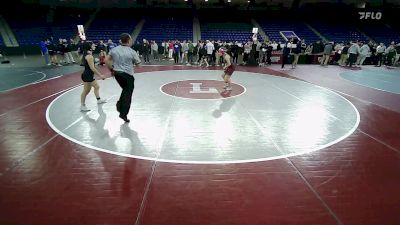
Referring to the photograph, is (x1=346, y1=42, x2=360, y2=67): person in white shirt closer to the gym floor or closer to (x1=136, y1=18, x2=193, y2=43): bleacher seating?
the gym floor

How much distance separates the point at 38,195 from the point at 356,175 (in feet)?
16.4

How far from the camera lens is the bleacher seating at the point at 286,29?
104 feet

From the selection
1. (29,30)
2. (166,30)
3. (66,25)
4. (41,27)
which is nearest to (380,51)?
(166,30)

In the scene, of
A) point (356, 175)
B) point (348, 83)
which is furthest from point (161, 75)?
point (356, 175)

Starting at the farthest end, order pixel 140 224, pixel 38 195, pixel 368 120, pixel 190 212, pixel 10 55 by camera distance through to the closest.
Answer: pixel 10 55 → pixel 368 120 → pixel 38 195 → pixel 190 212 → pixel 140 224

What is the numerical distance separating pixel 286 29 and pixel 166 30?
14484 mm

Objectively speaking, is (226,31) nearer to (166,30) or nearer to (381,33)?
(166,30)

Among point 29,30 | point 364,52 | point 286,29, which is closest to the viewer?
point 364,52

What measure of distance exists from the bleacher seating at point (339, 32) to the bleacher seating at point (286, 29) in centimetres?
148

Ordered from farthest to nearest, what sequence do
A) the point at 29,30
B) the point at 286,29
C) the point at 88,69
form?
the point at 286,29, the point at 29,30, the point at 88,69

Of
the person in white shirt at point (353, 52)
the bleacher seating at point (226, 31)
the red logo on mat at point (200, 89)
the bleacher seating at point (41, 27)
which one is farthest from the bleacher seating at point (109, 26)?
the person in white shirt at point (353, 52)

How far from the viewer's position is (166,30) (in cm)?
3259

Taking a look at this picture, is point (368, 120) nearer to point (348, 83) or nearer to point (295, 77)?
point (348, 83)

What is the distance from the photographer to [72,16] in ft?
110
